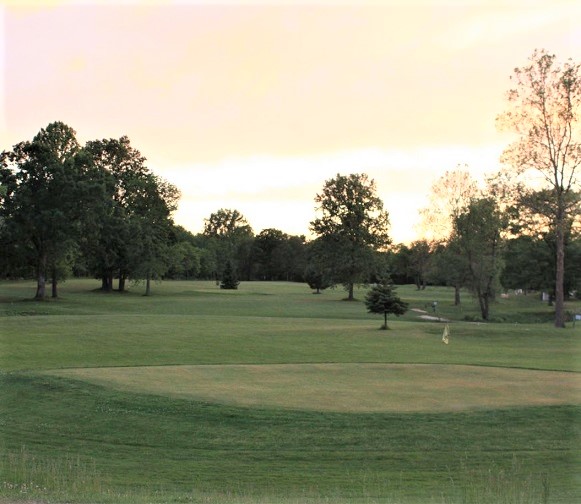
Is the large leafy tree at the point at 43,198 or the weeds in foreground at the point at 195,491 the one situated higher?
the large leafy tree at the point at 43,198

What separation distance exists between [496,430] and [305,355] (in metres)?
14.8

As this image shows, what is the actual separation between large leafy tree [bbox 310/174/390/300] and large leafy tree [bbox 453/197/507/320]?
23.2m

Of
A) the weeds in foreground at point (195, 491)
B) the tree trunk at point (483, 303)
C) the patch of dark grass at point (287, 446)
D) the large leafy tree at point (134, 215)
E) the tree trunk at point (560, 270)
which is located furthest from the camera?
the large leafy tree at point (134, 215)

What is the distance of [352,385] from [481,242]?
139ft

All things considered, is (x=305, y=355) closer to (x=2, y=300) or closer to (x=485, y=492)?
(x=485, y=492)

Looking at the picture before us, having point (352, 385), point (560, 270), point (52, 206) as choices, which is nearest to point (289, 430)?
point (352, 385)

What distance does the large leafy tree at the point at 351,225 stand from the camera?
271 feet

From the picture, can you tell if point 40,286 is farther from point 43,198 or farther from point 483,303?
point 483,303

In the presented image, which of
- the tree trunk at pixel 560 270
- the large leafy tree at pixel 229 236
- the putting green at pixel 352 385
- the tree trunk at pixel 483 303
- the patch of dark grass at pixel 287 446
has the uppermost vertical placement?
the large leafy tree at pixel 229 236

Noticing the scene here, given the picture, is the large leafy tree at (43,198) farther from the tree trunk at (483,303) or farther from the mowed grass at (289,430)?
the tree trunk at (483,303)

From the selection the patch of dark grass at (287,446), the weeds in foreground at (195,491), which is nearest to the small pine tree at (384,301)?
the patch of dark grass at (287,446)

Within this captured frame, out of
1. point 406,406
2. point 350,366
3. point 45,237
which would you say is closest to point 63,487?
point 406,406

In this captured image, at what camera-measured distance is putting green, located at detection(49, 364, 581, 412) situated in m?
16.4

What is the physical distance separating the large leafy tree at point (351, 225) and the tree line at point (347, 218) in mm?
140
